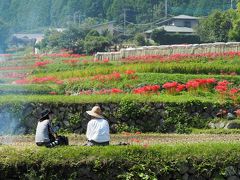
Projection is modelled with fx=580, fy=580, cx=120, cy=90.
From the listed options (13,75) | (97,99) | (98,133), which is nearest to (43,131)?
(98,133)

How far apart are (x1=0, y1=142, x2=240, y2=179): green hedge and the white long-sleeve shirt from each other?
3.48 ft

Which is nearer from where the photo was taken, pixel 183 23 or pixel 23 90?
pixel 23 90

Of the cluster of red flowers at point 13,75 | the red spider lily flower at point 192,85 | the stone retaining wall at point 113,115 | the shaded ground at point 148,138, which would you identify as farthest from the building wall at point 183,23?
the shaded ground at point 148,138

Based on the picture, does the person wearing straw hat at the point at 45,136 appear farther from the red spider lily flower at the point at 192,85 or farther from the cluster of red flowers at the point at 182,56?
the cluster of red flowers at the point at 182,56

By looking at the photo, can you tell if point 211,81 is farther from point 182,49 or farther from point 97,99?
point 182,49

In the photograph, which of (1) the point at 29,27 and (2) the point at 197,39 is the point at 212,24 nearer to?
(2) the point at 197,39

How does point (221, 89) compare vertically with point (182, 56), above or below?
below

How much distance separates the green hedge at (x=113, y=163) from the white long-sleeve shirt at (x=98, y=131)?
3.48 feet

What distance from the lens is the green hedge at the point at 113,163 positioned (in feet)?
31.8

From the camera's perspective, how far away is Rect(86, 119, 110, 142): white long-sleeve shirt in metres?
11.1

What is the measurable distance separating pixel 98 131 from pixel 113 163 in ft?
4.68

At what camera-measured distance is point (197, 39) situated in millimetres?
64625

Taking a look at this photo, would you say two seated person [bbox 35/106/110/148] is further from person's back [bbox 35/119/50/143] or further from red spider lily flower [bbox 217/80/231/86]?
red spider lily flower [bbox 217/80/231/86]

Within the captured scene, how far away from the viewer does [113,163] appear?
9.77 metres
